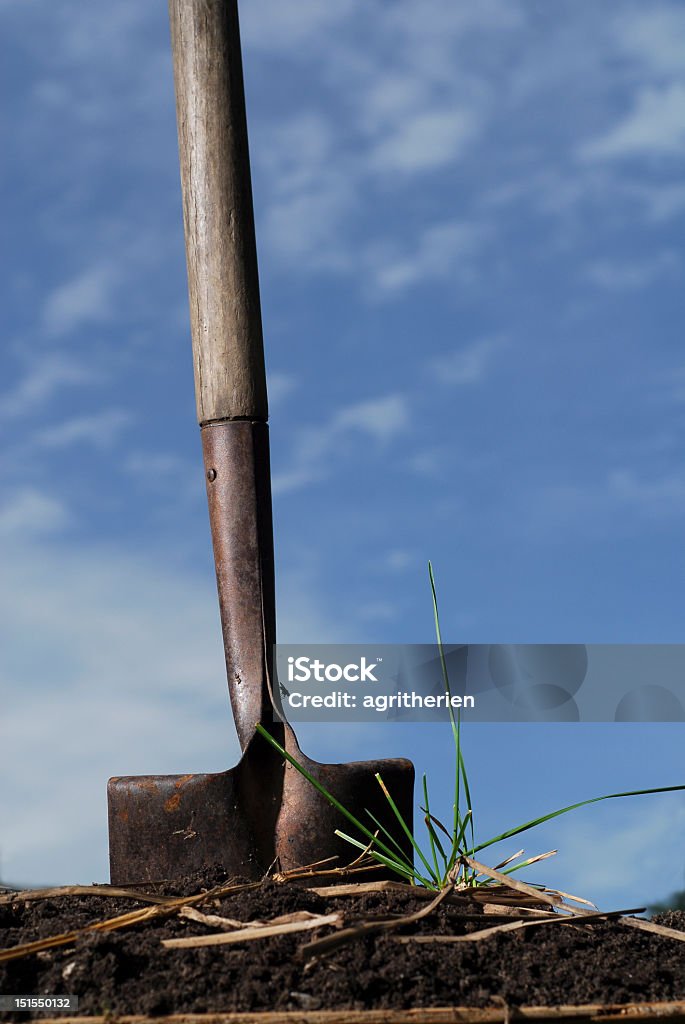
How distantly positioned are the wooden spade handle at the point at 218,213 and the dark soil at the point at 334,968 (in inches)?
47.8

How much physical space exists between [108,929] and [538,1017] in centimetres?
65

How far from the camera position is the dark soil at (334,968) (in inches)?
53.9

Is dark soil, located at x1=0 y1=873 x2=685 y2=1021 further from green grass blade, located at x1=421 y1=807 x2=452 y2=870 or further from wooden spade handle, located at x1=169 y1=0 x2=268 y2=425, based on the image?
wooden spade handle, located at x1=169 y1=0 x2=268 y2=425

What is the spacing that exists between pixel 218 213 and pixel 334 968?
1754 mm

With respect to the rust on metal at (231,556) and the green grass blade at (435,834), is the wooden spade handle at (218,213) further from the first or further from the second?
the green grass blade at (435,834)

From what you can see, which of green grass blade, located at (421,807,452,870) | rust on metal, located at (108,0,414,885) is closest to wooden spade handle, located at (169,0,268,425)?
rust on metal, located at (108,0,414,885)

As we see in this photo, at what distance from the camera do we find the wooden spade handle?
2492 mm

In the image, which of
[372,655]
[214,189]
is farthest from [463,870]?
[214,189]

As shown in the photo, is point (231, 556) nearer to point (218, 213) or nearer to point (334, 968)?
point (218, 213)

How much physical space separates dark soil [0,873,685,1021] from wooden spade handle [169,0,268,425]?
47.8 inches

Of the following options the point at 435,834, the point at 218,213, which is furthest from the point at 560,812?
the point at 218,213

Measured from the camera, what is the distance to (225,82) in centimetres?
257

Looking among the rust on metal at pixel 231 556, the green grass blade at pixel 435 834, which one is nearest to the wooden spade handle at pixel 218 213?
the rust on metal at pixel 231 556

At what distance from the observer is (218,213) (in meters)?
2.53
